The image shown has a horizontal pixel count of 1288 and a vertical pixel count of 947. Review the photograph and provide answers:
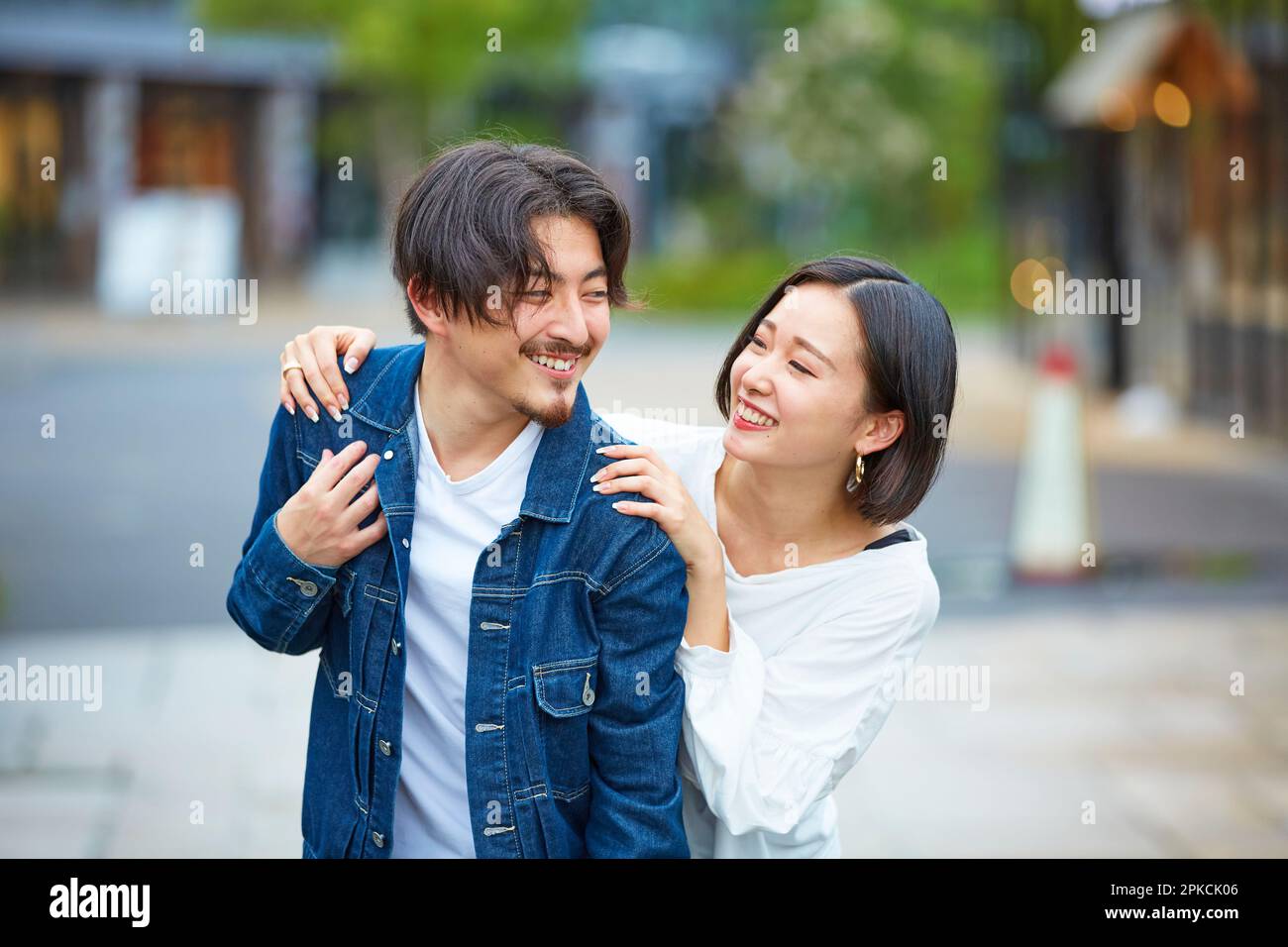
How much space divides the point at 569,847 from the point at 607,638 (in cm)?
34

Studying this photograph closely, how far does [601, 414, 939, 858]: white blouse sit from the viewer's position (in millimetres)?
2326

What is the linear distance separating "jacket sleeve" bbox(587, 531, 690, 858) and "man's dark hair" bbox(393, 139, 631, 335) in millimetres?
452

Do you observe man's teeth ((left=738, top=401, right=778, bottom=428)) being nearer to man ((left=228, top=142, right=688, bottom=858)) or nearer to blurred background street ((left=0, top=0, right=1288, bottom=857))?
man ((left=228, top=142, right=688, bottom=858))

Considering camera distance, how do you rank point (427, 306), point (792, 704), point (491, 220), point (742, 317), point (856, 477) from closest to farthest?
point (491, 220) → point (427, 306) → point (792, 704) → point (856, 477) → point (742, 317)

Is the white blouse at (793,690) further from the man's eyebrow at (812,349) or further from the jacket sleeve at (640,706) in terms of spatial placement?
the man's eyebrow at (812,349)

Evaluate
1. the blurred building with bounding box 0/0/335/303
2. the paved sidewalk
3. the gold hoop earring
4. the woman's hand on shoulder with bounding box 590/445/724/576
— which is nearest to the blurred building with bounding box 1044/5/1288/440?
the paved sidewalk

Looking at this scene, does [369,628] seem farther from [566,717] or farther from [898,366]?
[898,366]

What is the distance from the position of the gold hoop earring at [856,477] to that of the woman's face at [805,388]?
87mm

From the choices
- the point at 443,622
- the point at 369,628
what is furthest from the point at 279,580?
the point at 443,622

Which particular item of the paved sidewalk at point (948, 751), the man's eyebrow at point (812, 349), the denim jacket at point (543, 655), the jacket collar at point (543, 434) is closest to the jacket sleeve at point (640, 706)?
the denim jacket at point (543, 655)

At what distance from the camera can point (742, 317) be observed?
77.8 ft

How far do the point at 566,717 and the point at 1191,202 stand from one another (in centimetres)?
1266

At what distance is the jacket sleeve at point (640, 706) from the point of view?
2262mm

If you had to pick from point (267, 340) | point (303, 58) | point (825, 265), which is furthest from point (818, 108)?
point (825, 265)
